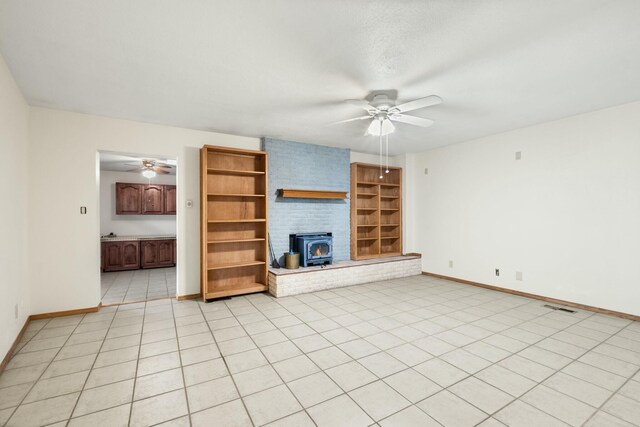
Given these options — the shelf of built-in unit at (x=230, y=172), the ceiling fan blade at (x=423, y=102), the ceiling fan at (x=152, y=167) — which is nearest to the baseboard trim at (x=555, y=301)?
the ceiling fan blade at (x=423, y=102)

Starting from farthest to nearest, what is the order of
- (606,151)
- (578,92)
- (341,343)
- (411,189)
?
(411,189), (606,151), (578,92), (341,343)

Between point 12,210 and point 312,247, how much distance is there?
3.79 metres

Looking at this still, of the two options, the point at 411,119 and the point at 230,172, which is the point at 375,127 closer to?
the point at 411,119

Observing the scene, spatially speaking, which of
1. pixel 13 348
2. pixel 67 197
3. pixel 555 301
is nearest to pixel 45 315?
pixel 13 348

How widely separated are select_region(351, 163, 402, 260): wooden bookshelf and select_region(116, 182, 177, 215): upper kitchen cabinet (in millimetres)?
5040

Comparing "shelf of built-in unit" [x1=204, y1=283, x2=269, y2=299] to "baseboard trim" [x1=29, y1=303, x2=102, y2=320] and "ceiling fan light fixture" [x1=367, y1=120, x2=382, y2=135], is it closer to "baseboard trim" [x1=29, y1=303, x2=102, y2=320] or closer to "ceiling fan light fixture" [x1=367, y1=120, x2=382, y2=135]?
"baseboard trim" [x1=29, y1=303, x2=102, y2=320]

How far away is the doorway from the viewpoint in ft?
20.7

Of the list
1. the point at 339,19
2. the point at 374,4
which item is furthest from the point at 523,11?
the point at 339,19

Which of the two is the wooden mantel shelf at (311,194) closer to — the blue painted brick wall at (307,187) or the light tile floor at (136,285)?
the blue painted brick wall at (307,187)

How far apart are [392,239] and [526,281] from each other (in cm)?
266

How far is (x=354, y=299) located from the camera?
4.45 m

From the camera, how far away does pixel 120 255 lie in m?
6.73

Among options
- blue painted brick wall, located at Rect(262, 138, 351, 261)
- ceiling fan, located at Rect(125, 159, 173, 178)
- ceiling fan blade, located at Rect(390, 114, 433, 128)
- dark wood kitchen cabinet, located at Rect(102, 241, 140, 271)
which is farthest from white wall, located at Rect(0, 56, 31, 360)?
ceiling fan blade, located at Rect(390, 114, 433, 128)

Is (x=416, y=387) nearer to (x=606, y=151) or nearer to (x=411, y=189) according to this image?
(x=606, y=151)
